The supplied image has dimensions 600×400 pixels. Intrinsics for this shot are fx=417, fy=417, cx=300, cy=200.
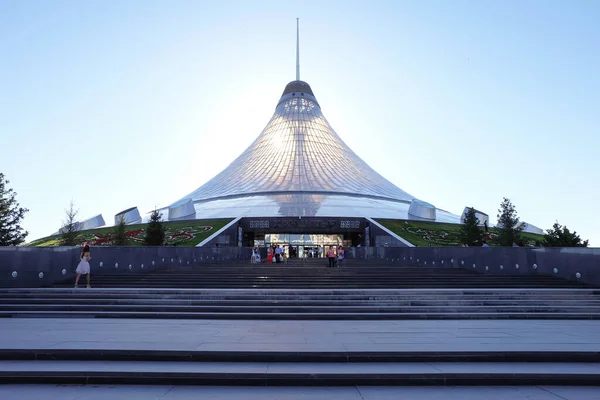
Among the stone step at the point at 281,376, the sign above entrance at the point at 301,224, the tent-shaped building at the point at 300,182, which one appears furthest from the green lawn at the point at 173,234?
the stone step at the point at 281,376

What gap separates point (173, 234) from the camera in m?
24.2

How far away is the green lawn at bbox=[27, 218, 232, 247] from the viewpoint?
22688mm

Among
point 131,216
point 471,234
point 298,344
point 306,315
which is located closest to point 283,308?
point 306,315

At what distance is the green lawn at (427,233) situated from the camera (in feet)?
76.1

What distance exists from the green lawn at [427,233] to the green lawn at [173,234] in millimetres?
10592

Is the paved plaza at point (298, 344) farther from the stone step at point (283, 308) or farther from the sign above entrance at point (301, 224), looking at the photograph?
the sign above entrance at point (301, 224)

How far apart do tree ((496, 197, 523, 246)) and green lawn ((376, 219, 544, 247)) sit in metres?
1.66

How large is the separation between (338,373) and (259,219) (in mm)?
23070

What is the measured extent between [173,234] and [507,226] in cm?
1810

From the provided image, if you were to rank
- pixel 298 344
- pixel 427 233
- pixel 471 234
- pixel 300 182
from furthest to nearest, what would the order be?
pixel 300 182, pixel 427 233, pixel 471 234, pixel 298 344

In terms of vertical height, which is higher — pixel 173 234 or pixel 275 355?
pixel 173 234

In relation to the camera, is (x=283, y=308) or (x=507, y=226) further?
(x=507, y=226)

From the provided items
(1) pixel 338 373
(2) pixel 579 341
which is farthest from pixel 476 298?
(1) pixel 338 373

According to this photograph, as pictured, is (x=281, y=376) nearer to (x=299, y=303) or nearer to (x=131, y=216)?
(x=299, y=303)
